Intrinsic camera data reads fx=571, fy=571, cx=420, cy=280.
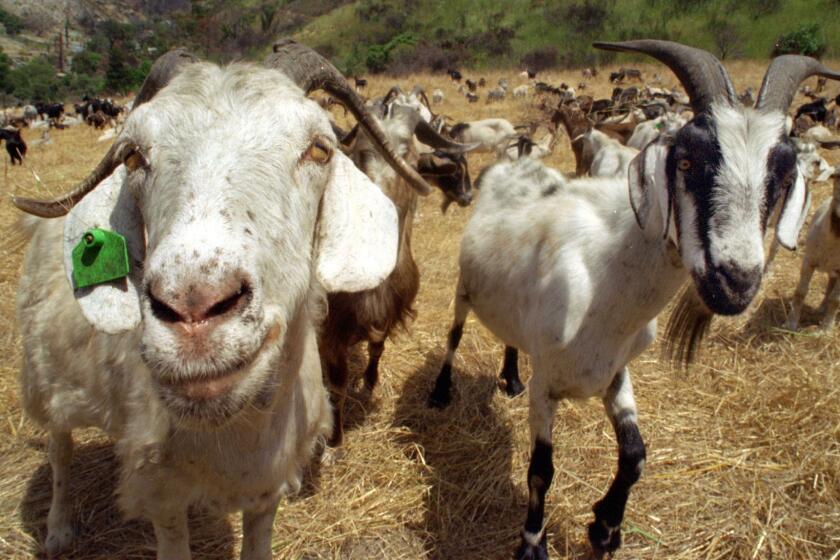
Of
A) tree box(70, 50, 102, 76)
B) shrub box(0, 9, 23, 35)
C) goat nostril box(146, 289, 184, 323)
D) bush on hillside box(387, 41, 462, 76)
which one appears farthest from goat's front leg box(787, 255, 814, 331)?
shrub box(0, 9, 23, 35)

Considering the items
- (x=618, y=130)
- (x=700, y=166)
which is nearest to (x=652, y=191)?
(x=700, y=166)

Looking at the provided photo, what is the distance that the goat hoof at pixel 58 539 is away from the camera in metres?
3.14

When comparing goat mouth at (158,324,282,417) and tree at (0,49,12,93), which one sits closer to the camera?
goat mouth at (158,324,282,417)

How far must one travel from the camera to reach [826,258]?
589cm

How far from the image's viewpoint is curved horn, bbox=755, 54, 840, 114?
2383 mm

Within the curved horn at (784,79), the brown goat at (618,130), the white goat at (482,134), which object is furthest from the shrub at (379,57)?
the curved horn at (784,79)

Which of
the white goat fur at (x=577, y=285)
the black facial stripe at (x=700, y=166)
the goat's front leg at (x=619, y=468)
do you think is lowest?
the goat's front leg at (x=619, y=468)

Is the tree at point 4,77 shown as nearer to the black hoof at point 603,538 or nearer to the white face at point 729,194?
the black hoof at point 603,538

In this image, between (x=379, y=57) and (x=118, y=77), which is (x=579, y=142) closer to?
(x=379, y=57)

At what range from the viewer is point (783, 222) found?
234 cm

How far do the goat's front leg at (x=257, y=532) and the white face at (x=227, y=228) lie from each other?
0.85 meters

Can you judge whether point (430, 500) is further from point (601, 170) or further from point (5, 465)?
point (601, 170)

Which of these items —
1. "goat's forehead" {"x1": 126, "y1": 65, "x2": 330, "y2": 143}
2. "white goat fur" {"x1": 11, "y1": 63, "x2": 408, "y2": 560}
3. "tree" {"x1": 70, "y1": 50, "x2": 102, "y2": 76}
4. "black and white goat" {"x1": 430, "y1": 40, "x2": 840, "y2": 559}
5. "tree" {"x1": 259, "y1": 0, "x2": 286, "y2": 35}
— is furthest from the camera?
"tree" {"x1": 259, "y1": 0, "x2": 286, "y2": 35}

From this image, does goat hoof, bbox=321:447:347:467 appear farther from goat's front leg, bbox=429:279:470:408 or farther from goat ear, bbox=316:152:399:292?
goat ear, bbox=316:152:399:292
